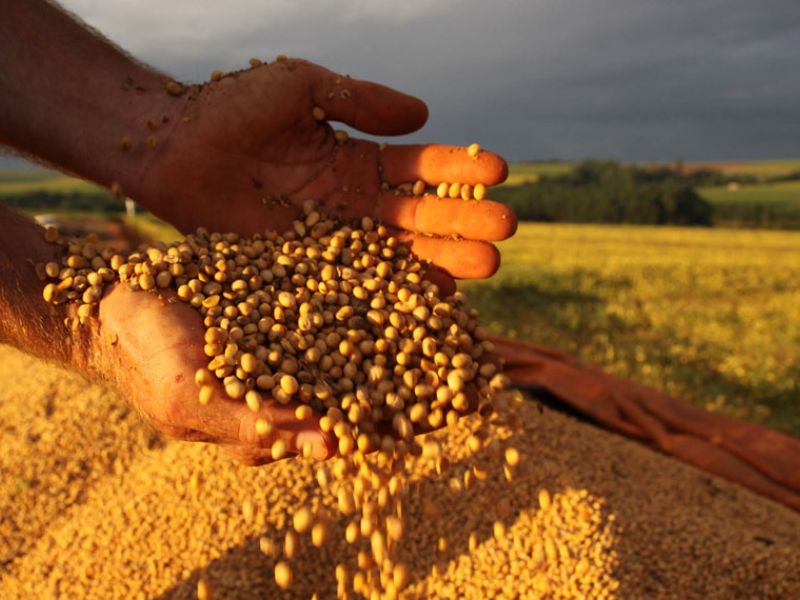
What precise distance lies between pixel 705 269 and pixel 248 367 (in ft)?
36.8

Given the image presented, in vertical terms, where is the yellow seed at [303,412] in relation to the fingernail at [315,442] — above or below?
above

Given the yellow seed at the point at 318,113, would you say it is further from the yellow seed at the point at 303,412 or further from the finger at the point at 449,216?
the yellow seed at the point at 303,412

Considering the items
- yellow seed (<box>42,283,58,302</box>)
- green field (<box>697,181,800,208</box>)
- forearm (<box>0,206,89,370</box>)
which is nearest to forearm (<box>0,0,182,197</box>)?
forearm (<box>0,206,89,370</box>)

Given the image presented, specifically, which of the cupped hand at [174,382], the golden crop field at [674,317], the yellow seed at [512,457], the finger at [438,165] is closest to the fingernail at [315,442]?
the cupped hand at [174,382]

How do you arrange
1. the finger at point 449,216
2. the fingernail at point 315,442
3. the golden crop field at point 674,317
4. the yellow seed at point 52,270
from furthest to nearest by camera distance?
the golden crop field at point 674,317 → the finger at point 449,216 → the yellow seed at point 52,270 → the fingernail at point 315,442

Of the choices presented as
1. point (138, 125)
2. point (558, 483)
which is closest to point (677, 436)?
point (558, 483)

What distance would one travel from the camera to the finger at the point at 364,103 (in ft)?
8.46

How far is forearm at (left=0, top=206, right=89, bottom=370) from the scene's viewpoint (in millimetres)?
2055

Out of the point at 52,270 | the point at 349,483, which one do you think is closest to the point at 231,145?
the point at 52,270

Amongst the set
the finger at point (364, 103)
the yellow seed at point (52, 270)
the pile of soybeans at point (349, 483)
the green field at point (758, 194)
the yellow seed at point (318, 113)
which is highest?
the green field at point (758, 194)

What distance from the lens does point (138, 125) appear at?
2654mm

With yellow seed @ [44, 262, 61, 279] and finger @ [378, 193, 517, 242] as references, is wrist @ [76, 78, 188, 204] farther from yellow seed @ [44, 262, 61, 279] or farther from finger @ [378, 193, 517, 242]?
finger @ [378, 193, 517, 242]

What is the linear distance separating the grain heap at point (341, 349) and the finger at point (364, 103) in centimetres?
51

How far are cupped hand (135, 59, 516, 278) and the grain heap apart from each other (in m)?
0.22
